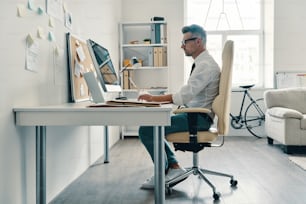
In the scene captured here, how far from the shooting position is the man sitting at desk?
7.77ft

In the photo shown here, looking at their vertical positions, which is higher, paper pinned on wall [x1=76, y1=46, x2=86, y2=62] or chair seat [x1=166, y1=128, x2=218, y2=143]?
paper pinned on wall [x1=76, y1=46, x2=86, y2=62]

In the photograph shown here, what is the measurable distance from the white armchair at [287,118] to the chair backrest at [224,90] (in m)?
1.89

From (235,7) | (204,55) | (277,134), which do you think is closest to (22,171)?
(204,55)

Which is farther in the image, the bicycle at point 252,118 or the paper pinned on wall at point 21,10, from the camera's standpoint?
the bicycle at point 252,118

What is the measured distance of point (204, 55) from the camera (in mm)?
2523

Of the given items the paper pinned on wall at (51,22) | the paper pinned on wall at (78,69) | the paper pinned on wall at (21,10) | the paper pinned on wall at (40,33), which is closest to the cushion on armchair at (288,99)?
the paper pinned on wall at (78,69)

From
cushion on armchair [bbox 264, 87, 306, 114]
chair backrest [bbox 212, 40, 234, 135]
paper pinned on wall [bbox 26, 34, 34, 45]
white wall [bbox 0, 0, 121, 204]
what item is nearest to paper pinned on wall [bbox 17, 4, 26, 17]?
white wall [bbox 0, 0, 121, 204]

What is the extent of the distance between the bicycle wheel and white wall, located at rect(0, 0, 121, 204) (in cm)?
304

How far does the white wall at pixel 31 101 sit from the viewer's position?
169 centimetres

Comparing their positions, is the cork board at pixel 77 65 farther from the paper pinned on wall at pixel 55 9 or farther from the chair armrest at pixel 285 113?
the chair armrest at pixel 285 113

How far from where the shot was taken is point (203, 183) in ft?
8.85

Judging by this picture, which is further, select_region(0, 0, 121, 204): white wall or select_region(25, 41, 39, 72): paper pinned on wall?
select_region(25, 41, 39, 72): paper pinned on wall

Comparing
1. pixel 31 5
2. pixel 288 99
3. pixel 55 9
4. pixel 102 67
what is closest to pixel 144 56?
pixel 288 99

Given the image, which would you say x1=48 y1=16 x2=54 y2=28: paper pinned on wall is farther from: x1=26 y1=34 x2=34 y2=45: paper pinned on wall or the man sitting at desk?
the man sitting at desk
